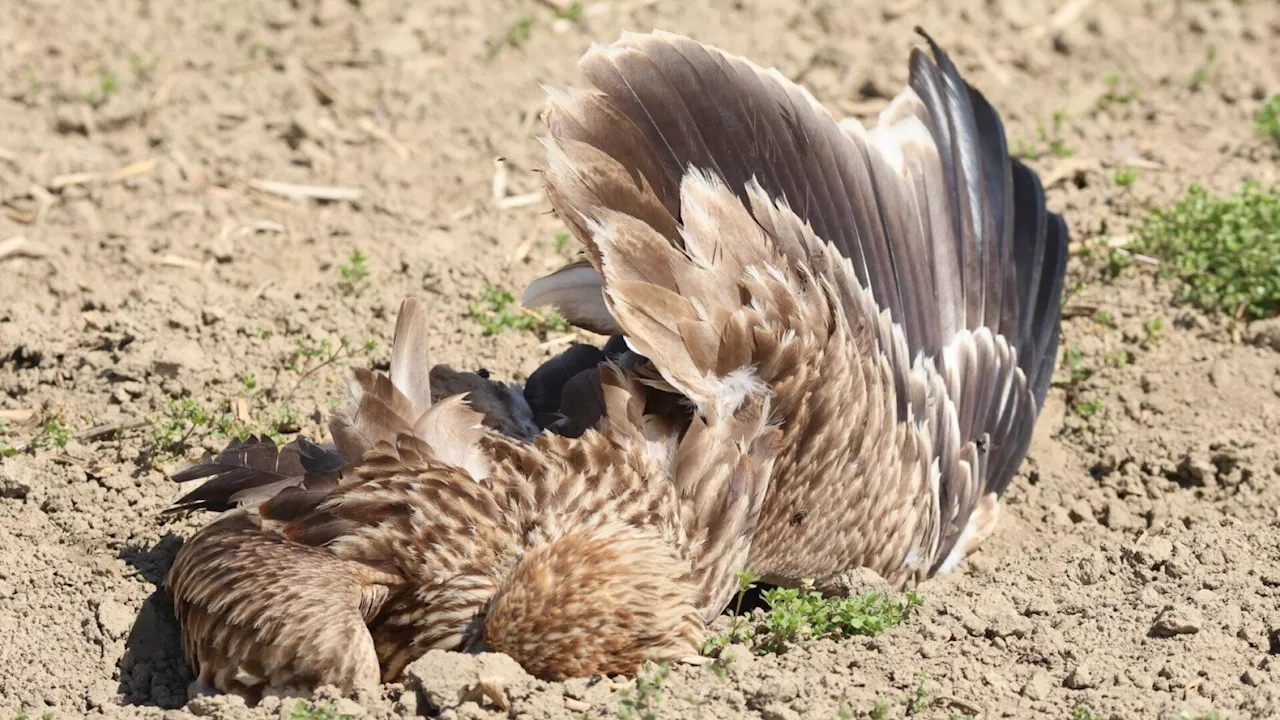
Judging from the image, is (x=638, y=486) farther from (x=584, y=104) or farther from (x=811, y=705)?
(x=584, y=104)

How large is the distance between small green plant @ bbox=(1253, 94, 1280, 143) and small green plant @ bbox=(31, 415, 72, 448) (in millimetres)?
5587

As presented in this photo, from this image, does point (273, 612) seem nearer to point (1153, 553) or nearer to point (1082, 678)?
point (1082, 678)

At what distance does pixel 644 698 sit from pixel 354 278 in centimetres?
295

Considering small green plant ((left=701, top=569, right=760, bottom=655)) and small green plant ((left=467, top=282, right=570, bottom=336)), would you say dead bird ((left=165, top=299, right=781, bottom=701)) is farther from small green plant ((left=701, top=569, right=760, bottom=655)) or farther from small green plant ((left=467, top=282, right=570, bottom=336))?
small green plant ((left=467, top=282, right=570, bottom=336))

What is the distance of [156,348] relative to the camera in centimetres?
560

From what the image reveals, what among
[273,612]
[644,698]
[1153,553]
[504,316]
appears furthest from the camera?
[504,316]

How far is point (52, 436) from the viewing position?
520cm

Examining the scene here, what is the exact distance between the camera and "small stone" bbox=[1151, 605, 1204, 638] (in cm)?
424

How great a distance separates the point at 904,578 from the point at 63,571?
8.80ft

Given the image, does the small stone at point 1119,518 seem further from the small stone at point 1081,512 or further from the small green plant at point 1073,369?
the small green plant at point 1073,369

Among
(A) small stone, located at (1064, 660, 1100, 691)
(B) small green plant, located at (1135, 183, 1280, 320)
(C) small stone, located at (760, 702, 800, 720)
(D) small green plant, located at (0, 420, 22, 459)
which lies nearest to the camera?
(C) small stone, located at (760, 702, 800, 720)

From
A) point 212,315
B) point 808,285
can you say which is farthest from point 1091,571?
point 212,315

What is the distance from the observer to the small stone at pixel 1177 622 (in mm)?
4242

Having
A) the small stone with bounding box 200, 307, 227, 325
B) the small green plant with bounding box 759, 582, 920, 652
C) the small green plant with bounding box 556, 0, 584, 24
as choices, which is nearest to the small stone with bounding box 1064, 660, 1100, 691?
the small green plant with bounding box 759, 582, 920, 652
